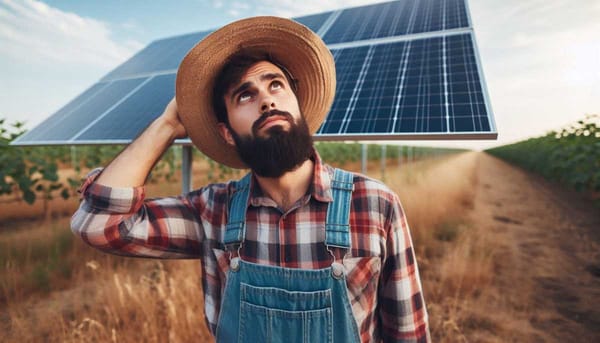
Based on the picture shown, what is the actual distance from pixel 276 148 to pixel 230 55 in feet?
2.40

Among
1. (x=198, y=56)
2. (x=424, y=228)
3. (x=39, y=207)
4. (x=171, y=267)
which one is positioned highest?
(x=198, y=56)

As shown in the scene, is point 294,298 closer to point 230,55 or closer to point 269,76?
point 269,76

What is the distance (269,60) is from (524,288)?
5648 mm

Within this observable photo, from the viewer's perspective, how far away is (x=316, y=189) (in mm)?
1619

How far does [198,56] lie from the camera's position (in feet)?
6.04

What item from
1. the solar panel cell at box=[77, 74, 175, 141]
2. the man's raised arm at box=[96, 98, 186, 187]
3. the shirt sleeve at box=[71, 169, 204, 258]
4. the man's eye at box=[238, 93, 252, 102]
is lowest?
the shirt sleeve at box=[71, 169, 204, 258]

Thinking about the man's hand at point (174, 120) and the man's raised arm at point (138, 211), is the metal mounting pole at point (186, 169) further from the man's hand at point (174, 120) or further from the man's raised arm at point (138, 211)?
the man's raised arm at point (138, 211)

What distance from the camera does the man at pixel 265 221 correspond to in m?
1.50

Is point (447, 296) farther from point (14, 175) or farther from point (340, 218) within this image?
point (14, 175)

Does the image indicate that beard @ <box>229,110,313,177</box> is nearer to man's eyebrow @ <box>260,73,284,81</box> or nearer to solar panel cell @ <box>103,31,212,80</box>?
man's eyebrow @ <box>260,73,284,81</box>

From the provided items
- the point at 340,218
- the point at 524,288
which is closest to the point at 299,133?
the point at 340,218

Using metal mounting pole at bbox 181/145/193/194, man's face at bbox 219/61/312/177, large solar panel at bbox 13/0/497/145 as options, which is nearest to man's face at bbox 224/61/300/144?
man's face at bbox 219/61/312/177

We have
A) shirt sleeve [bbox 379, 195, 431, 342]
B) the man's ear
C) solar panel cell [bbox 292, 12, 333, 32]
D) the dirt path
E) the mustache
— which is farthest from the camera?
solar panel cell [bbox 292, 12, 333, 32]

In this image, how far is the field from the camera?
3836 millimetres
